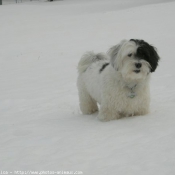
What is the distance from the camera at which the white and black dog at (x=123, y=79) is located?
16.0ft

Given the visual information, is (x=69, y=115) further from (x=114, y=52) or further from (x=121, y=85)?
(x=114, y=52)

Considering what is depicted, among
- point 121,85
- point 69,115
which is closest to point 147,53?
point 121,85

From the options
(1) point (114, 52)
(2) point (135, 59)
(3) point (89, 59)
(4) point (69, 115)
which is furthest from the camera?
(4) point (69, 115)

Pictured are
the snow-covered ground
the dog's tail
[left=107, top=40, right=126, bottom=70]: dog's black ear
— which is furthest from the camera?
the dog's tail

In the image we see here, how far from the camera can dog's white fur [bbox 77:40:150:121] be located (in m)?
4.90

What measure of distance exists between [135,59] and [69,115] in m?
2.11

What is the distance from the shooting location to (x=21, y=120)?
6.31 m

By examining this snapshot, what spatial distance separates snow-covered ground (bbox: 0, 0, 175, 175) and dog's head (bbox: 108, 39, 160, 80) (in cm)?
68

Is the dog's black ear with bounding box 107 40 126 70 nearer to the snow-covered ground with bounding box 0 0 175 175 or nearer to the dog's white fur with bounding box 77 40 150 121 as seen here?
the dog's white fur with bounding box 77 40 150 121

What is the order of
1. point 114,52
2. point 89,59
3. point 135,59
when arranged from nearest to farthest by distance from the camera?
point 135,59, point 114,52, point 89,59

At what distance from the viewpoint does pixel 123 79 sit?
17.0 feet

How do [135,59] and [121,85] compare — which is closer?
[135,59]

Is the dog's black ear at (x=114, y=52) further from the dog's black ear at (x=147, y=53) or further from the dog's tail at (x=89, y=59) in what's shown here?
the dog's tail at (x=89, y=59)

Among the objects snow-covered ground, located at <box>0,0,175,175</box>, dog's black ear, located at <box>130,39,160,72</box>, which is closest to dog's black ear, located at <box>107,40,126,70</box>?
dog's black ear, located at <box>130,39,160,72</box>
